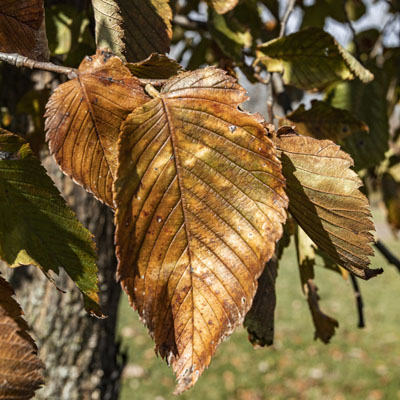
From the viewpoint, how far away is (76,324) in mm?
→ 1555

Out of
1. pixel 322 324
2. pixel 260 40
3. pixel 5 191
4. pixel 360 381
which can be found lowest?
pixel 360 381

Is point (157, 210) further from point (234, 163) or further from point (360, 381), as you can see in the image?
point (360, 381)

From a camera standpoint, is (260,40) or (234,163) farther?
(260,40)

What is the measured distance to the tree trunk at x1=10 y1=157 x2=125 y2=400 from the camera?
4.87ft

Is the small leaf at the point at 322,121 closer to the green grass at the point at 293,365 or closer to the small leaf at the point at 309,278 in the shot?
the small leaf at the point at 309,278

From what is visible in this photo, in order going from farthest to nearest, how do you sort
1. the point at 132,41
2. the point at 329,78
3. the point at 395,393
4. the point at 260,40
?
the point at 395,393
the point at 260,40
the point at 329,78
the point at 132,41

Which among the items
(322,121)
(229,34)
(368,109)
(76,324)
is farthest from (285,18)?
(76,324)

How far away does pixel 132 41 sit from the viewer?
60cm

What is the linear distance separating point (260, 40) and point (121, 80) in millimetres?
797

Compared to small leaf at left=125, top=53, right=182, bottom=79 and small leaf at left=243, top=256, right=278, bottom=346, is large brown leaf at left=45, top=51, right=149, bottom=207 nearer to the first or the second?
small leaf at left=125, top=53, right=182, bottom=79

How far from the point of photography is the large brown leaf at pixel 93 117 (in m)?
0.42

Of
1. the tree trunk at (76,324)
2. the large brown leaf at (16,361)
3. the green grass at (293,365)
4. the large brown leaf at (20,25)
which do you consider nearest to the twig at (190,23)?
the tree trunk at (76,324)

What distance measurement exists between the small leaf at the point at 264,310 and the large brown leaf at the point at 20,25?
0.43 m

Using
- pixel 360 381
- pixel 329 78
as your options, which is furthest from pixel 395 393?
pixel 329 78
